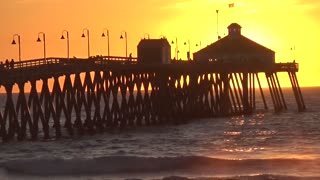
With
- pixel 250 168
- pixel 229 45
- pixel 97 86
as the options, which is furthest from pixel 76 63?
pixel 229 45

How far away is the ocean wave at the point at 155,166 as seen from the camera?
134ft

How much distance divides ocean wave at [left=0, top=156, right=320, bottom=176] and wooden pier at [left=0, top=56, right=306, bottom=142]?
890 cm

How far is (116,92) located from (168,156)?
20428 millimetres

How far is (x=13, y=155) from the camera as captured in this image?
47.2 meters

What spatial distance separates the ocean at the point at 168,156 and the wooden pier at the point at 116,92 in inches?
61.1

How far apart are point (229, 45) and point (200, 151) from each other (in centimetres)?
4068

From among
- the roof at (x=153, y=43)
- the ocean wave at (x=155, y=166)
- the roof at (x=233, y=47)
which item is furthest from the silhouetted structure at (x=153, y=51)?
the ocean wave at (x=155, y=166)

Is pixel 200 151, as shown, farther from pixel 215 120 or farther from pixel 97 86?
pixel 215 120

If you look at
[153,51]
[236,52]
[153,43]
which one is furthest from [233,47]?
[153,51]

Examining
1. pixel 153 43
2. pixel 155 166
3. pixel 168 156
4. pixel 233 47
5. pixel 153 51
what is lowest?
pixel 155 166

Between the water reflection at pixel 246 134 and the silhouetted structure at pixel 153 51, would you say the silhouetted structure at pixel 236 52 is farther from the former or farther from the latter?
the silhouetted structure at pixel 153 51

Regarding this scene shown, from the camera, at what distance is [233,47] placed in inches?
3509

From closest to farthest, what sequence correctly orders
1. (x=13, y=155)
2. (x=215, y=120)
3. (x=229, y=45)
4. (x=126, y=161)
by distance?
(x=126, y=161) → (x=13, y=155) → (x=215, y=120) → (x=229, y=45)

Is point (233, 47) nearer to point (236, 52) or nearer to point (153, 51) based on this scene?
point (236, 52)
